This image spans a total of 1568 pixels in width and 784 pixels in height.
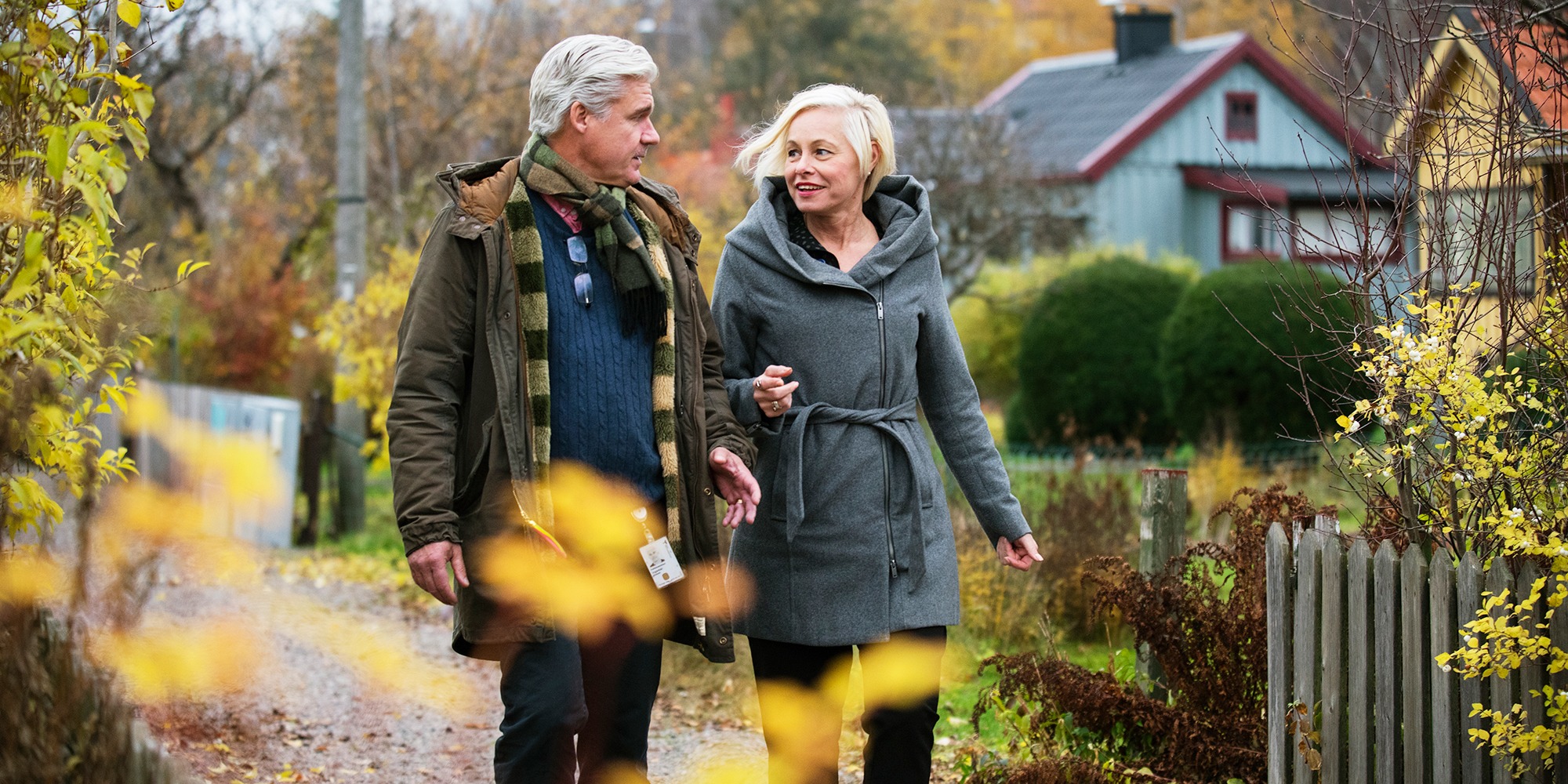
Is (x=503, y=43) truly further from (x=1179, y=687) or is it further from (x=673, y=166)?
(x=1179, y=687)

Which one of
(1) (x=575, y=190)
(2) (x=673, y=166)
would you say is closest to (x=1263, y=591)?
(1) (x=575, y=190)

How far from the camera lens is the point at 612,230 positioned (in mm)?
3119

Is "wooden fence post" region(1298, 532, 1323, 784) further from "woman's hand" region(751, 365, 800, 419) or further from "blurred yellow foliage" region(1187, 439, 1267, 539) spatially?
"blurred yellow foliage" region(1187, 439, 1267, 539)

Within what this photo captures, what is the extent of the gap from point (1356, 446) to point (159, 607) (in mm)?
5975

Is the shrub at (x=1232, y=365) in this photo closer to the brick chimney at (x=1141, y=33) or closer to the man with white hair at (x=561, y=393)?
the man with white hair at (x=561, y=393)

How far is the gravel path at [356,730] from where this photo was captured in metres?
4.85

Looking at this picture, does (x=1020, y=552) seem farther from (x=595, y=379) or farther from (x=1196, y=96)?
(x=1196, y=96)

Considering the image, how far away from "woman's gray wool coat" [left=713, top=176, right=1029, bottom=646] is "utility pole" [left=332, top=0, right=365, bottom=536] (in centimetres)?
793

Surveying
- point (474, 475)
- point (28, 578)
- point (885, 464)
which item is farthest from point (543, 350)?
point (28, 578)

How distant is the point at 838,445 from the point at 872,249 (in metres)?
0.48

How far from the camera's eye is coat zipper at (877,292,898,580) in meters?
3.32

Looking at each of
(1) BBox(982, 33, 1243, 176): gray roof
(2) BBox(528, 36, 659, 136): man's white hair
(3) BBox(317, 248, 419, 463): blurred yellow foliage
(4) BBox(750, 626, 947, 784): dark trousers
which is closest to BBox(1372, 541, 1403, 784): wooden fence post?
(4) BBox(750, 626, 947, 784): dark trousers

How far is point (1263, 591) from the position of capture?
13.2 ft

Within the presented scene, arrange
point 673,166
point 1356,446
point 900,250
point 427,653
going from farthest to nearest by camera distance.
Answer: point 673,166 → point 427,653 → point 1356,446 → point 900,250
